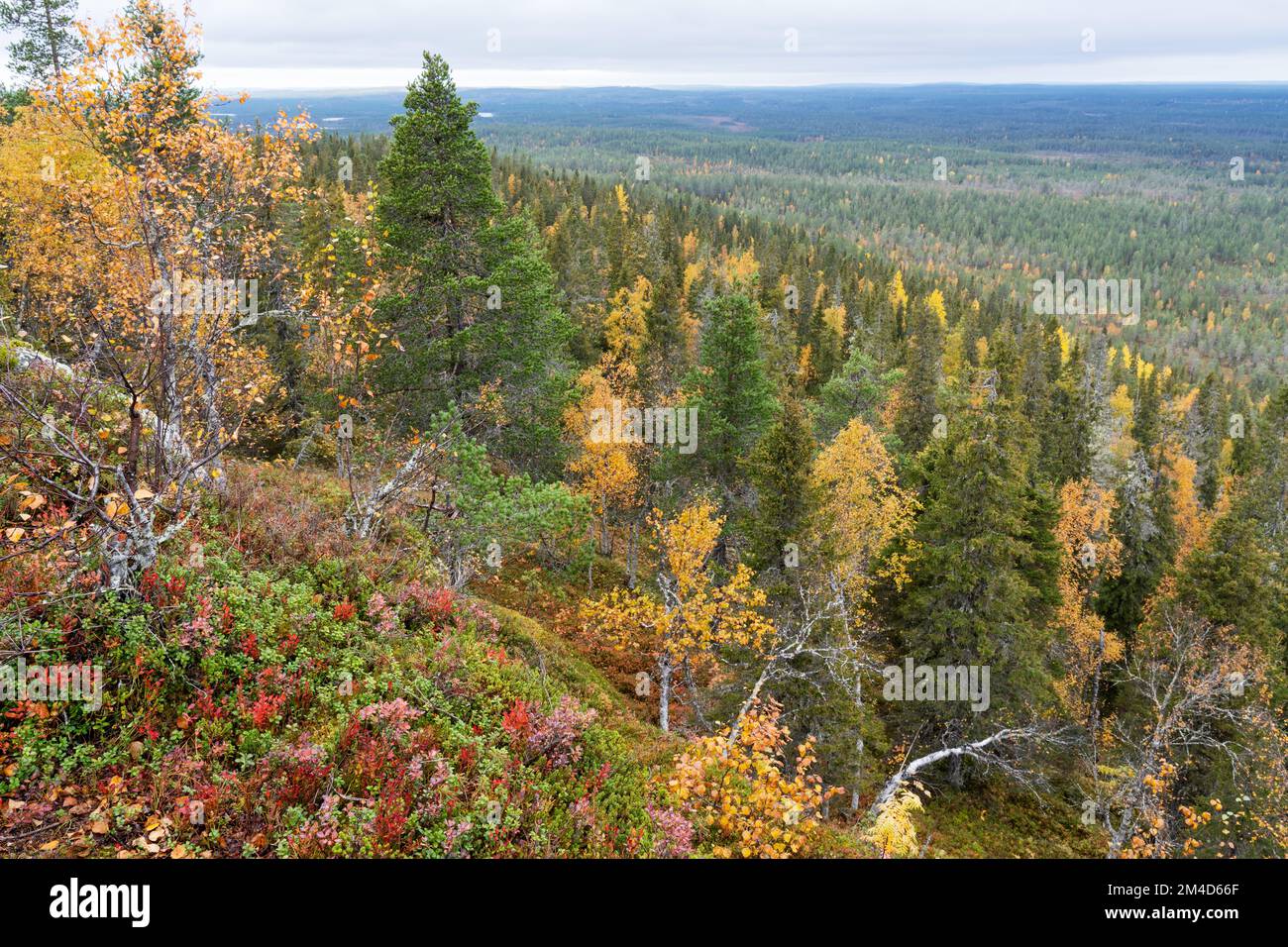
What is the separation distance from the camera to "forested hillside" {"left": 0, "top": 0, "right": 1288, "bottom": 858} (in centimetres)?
750

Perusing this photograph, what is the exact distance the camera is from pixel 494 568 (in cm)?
2183

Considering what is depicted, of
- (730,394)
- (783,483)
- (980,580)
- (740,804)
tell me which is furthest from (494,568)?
(980,580)

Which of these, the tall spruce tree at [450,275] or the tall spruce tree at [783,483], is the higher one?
the tall spruce tree at [450,275]

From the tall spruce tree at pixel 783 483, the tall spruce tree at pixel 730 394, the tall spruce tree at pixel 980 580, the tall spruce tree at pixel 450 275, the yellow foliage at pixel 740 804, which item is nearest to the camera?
the yellow foliage at pixel 740 804

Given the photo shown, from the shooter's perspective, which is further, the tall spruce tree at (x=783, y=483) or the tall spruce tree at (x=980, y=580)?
the tall spruce tree at (x=980, y=580)

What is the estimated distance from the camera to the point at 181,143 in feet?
43.8

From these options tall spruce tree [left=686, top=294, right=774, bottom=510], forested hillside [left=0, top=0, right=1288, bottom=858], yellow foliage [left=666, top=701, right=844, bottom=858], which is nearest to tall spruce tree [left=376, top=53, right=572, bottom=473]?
forested hillside [left=0, top=0, right=1288, bottom=858]

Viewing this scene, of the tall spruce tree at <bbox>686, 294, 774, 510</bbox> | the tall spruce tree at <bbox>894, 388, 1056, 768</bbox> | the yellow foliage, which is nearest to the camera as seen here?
the yellow foliage

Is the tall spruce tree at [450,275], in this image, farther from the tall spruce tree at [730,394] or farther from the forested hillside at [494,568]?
the tall spruce tree at [730,394]

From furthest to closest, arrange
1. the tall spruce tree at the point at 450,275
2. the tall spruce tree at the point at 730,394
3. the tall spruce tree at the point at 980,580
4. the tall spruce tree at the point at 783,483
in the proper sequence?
the tall spruce tree at the point at 730,394 < the tall spruce tree at the point at 980,580 < the tall spruce tree at the point at 783,483 < the tall spruce tree at the point at 450,275

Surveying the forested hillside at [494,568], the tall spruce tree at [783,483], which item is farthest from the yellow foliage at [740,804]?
the tall spruce tree at [783,483]

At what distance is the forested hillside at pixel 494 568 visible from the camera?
750 centimetres

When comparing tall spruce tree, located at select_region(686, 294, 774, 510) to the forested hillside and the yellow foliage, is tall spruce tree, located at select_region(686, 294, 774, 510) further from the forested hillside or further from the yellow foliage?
the yellow foliage
